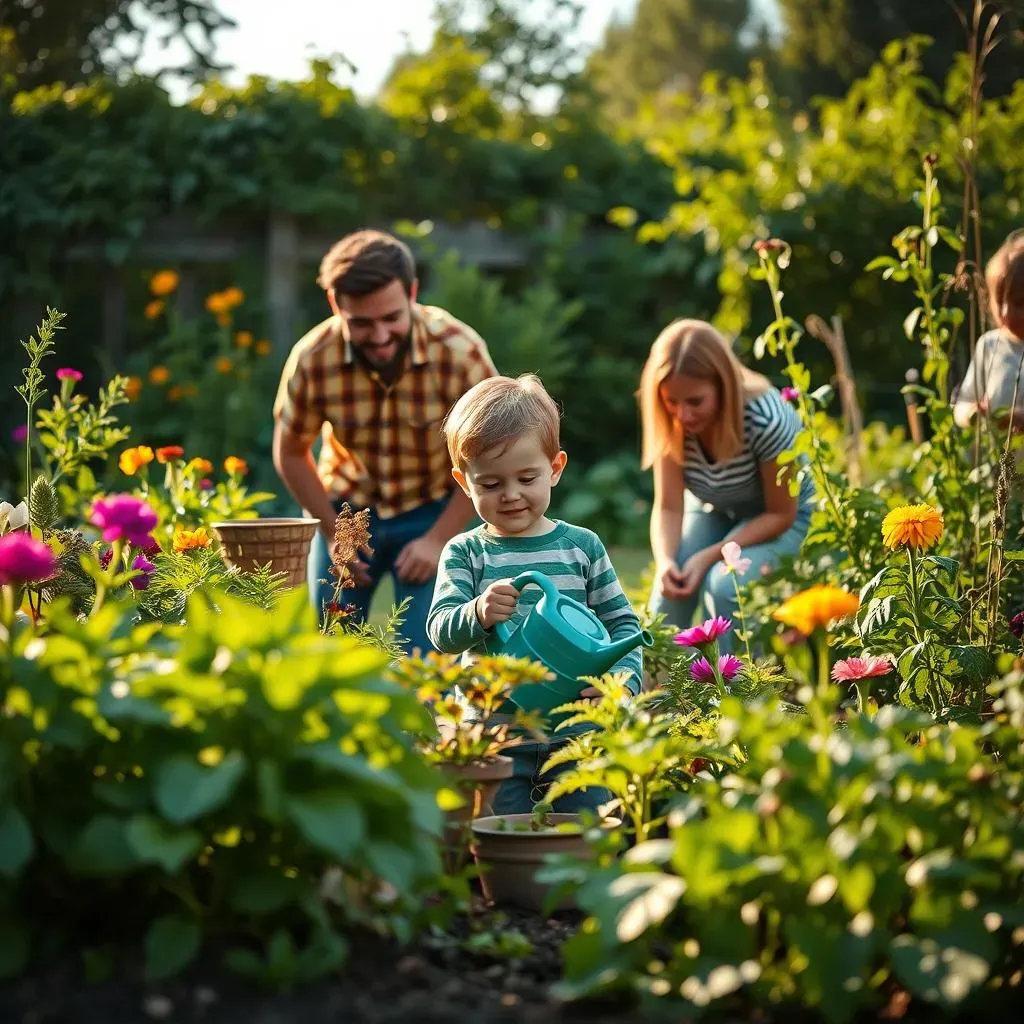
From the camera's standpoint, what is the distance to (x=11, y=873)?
1.55 metres

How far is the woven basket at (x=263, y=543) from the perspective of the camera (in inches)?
135

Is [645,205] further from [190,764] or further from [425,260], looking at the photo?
[190,764]

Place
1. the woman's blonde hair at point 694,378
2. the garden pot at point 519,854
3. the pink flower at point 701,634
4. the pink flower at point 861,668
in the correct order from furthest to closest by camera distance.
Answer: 1. the woman's blonde hair at point 694,378
2. the pink flower at point 701,634
3. the pink flower at point 861,668
4. the garden pot at point 519,854

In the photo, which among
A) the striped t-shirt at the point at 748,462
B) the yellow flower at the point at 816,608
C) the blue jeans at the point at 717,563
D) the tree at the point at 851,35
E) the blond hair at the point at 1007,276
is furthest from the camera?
the tree at the point at 851,35

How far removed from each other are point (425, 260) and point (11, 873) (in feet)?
22.9

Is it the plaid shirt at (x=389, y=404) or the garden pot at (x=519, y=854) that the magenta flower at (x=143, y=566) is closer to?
the garden pot at (x=519, y=854)

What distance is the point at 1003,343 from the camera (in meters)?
3.92

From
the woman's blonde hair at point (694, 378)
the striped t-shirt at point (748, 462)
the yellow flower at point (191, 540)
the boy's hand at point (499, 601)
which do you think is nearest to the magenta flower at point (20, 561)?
the boy's hand at point (499, 601)

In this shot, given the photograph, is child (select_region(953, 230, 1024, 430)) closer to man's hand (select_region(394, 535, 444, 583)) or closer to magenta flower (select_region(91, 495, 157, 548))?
man's hand (select_region(394, 535, 444, 583))

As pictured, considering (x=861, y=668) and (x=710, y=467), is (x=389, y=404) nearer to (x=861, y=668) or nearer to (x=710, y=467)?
(x=710, y=467)

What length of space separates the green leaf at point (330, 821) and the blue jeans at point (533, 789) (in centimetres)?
120

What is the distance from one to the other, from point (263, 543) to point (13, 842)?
1908 millimetres

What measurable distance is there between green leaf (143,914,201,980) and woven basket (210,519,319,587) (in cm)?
185

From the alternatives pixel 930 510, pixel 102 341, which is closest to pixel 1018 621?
pixel 930 510
